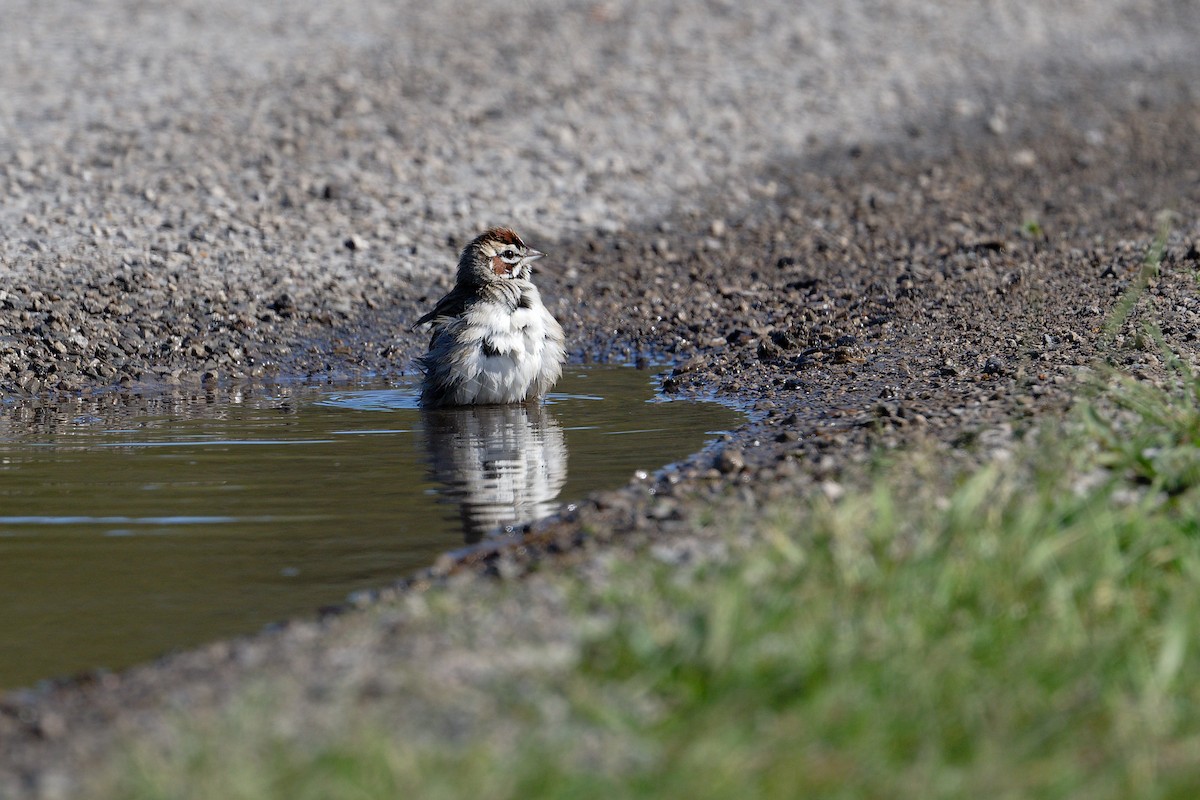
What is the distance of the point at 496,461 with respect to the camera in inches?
367

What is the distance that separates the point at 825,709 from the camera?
4.57 m

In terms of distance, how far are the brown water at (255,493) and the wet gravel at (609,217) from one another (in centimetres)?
45

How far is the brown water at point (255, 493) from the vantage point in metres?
6.63

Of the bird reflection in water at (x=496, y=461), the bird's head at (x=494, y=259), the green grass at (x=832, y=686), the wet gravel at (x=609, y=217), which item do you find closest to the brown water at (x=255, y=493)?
the bird reflection in water at (x=496, y=461)

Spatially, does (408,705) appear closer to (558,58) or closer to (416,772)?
(416,772)

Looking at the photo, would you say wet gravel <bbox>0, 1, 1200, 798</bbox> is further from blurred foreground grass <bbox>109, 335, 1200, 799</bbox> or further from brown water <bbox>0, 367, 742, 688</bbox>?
brown water <bbox>0, 367, 742, 688</bbox>

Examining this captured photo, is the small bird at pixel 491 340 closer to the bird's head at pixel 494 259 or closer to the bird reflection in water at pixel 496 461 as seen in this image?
the bird's head at pixel 494 259

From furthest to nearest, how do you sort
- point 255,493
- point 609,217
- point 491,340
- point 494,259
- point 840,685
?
point 609,217 < point 494,259 < point 491,340 < point 255,493 < point 840,685

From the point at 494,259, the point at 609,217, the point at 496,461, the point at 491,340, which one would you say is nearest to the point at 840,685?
the point at 496,461

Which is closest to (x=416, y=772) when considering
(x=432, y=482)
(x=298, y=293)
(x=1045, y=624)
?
(x=1045, y=624)

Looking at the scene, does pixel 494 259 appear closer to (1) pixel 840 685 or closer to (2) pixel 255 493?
(2) pixel 255 493

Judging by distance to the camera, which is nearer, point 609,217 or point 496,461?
point 496,461

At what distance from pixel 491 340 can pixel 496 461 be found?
1.42 m

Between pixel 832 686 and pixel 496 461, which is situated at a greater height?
pixel 496 461
